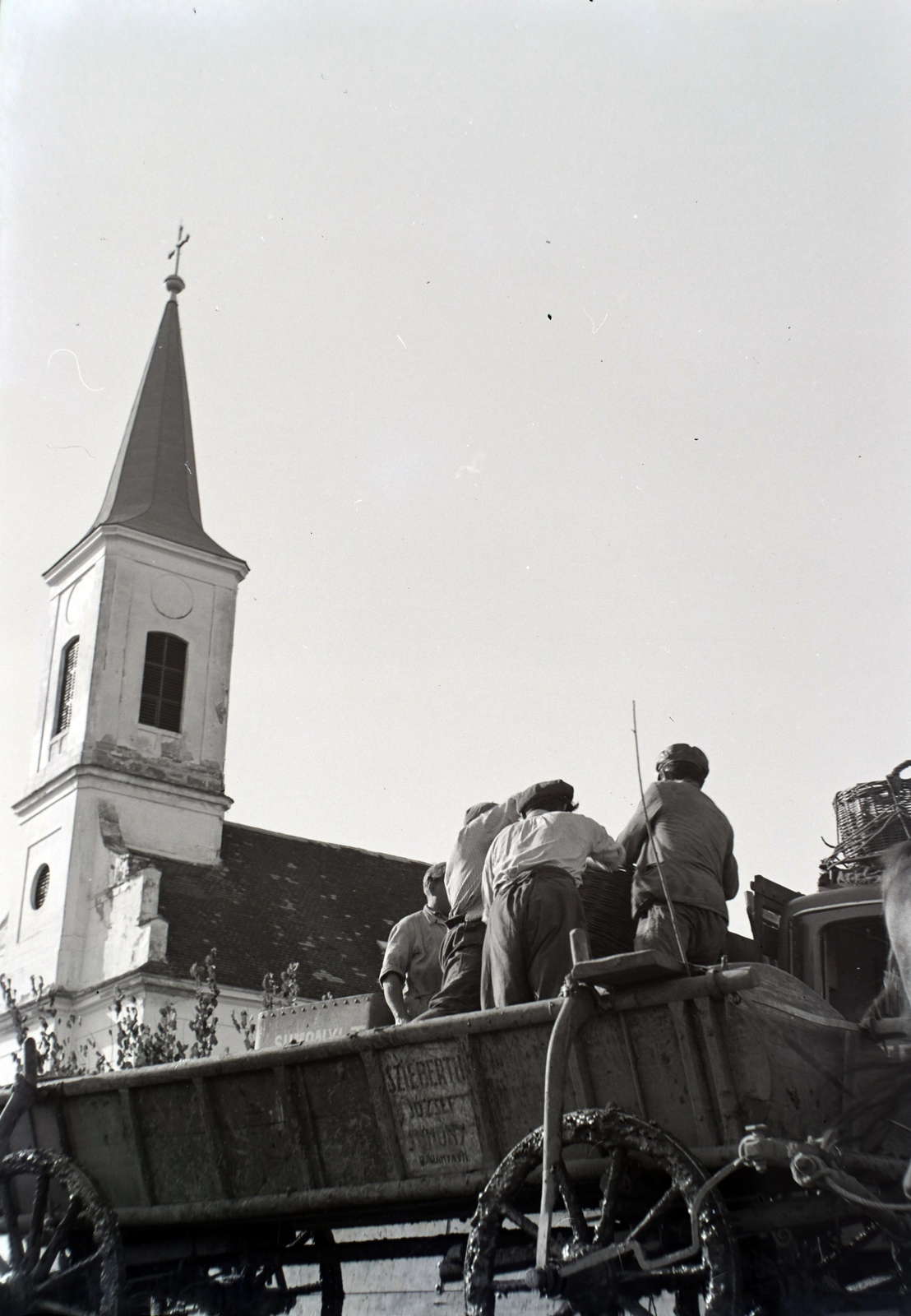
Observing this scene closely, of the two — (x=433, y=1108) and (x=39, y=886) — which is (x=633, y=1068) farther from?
(x=39, y=886)

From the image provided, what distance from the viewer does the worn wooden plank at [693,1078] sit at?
521 centimetres

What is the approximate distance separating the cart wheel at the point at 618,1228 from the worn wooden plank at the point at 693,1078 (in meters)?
0.19

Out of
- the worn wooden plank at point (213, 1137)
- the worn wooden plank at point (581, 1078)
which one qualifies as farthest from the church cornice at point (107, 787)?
the worn wooden plank at point (581, 1078)

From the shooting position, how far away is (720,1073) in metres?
5.17

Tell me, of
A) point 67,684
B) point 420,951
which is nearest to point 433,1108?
point 420,951

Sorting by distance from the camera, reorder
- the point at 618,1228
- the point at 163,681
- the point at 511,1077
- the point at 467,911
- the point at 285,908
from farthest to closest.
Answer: the point at 163,681, the point at 285,908, the point at 467,911, the point at 511,1077, the point at 618,1228

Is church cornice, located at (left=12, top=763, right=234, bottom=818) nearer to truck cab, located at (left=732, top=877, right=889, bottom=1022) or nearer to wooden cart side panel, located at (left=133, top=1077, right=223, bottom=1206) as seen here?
wooden cart side panel, located at (left=133, top=1077, right=223, bottom=1206)

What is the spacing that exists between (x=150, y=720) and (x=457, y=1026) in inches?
1280

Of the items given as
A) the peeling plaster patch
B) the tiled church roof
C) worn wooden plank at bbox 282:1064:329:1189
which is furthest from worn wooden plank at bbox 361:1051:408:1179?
the peeling plaster patch

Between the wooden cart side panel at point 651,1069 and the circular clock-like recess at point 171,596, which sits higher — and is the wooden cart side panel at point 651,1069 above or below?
below

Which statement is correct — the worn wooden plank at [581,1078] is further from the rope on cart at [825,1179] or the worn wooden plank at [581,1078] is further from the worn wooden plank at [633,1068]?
the rope on cart at [825,1179]

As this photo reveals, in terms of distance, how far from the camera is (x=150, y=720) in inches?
1473

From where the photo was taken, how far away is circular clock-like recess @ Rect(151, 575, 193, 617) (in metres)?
39.0

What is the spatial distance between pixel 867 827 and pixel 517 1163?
226cm
